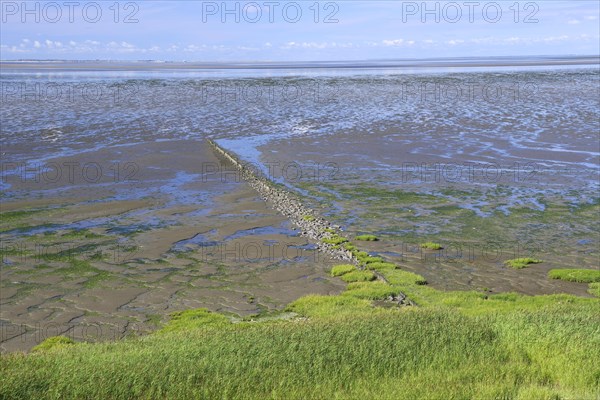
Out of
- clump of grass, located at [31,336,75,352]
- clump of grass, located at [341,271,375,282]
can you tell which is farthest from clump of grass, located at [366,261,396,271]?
clump of grass, located at [31,336,75,352]

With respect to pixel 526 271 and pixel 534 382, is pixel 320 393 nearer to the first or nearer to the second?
pixel 534 382

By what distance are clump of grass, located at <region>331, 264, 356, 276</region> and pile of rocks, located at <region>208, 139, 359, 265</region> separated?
694mm

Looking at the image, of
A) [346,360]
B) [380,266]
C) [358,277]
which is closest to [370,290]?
[358,277]

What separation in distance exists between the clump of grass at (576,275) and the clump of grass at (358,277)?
5.54 meters

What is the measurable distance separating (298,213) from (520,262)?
31.8ft

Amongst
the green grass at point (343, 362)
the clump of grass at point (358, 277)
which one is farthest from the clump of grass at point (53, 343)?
the clump of grass at point (358, 277)

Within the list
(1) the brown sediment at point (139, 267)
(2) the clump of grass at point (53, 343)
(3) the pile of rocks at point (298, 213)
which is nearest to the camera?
(2) the clump of grass at point (53, 343)

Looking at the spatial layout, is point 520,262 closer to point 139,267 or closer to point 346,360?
point 346,360

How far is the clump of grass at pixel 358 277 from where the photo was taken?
1914 cm

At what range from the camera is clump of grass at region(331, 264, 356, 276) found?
783 inches

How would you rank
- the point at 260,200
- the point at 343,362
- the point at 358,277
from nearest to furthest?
the point at 343,362 < the point at 358,277 < the point at 260,200

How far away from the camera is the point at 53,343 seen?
48.6 feet

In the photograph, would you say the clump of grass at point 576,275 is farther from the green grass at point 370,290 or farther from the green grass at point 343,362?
the green grass at point 370,290

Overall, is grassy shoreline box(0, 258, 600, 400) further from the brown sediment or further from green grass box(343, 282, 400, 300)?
the brown sediment
